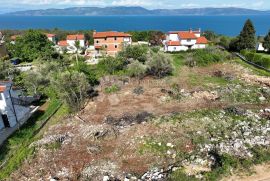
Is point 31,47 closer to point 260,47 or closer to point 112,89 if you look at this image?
point 112,89

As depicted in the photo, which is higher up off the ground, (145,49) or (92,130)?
(145,49)

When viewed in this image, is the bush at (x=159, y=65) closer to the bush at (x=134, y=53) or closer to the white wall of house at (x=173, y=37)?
the bush at (x=134, y=53)

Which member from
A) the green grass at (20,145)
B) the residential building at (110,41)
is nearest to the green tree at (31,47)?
the residential building at (110,41)

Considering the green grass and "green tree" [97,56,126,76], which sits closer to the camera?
the green grass

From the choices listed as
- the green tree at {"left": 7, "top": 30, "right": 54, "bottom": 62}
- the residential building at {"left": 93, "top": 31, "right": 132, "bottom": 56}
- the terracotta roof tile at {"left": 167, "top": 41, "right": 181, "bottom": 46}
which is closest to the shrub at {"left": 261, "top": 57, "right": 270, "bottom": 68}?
the terracotta roof tile at {"left": 167, "top": 41, "right": 181, "bottom": 46}

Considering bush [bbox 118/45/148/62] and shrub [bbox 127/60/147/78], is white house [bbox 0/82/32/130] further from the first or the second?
bush [bbox 118/45/148/62]

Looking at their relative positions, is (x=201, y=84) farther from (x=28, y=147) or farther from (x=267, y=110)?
(x=28, y=147)

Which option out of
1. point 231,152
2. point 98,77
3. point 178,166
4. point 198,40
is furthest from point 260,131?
point 198,40

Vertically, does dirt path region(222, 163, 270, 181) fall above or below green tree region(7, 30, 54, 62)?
below
